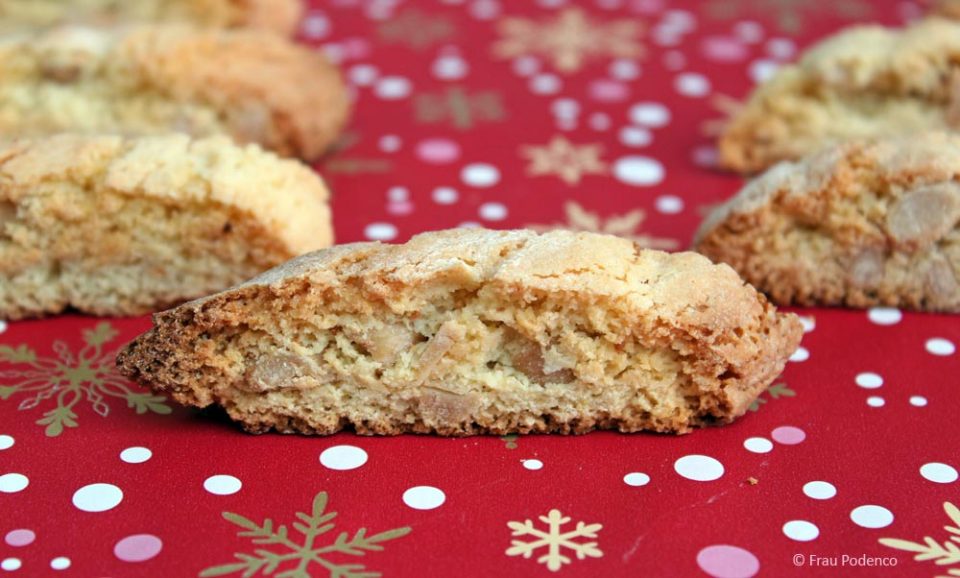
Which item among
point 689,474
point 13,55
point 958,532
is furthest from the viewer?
point 13,55

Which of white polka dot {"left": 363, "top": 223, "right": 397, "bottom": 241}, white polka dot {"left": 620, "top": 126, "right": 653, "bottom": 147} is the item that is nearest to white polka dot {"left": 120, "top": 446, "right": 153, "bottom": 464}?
white polka dot {"left": 363, "top": 223, "right": 397, "bottom": 241}

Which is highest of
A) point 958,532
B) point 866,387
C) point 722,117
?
point 722,117

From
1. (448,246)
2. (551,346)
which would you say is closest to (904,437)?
(551,346)

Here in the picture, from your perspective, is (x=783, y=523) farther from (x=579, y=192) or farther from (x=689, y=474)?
(x=579, y=192)

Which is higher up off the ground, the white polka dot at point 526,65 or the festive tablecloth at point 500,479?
the white polka dot at point 526,65

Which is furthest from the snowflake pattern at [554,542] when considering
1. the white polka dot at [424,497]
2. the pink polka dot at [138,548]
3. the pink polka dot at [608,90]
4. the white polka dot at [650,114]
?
the pink polka dot at [608,90]

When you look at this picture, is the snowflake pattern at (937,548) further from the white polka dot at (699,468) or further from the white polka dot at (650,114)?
the white polka dot at (650,114)
